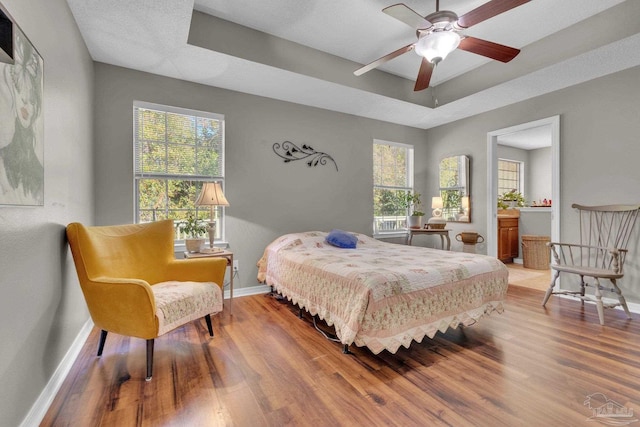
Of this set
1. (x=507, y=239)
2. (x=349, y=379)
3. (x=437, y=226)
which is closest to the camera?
(x=349, y=379)

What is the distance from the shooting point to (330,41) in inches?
129

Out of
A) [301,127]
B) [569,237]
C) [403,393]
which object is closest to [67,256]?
[403,393]

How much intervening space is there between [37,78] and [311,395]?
7.30 ft

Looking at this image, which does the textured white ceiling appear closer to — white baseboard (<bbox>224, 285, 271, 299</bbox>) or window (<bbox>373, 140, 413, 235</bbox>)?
window (<bbox>373, 140, 413, 235</bbox>)

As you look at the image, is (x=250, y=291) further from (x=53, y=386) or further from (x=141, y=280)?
(x=53, y=386)

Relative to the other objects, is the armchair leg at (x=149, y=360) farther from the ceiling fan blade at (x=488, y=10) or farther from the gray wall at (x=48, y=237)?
the ceiling fan blade at (x=488, y=10)

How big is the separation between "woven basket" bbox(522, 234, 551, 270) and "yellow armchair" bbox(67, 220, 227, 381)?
5.30 meters

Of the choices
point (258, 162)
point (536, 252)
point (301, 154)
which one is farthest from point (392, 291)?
point (536, 252)

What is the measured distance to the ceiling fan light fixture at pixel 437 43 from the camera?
7.23 feet

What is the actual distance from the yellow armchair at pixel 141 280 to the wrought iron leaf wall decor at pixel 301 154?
186 centimetres

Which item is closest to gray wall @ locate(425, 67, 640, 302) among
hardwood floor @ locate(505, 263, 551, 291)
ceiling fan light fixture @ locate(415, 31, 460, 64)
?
hardwood floor @ locate(505, 263, 551, 291)

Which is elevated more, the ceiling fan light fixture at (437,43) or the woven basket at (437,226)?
the ceiling fan light fixture at (437,43)

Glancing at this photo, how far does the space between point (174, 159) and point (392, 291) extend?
9.28 ft

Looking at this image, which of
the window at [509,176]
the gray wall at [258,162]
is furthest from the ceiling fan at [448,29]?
the window at [509,176]
